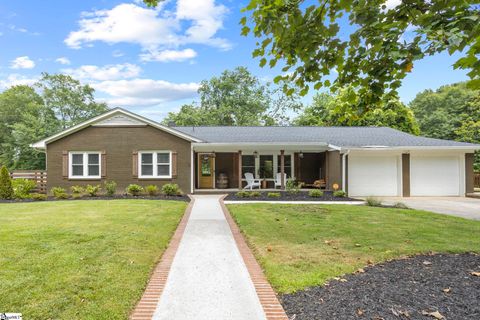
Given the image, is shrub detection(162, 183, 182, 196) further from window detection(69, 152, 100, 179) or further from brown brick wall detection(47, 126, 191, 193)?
window detection(69, 152, 100, 179)

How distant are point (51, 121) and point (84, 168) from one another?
955 inches

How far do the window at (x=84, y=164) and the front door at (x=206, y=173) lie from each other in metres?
5.49

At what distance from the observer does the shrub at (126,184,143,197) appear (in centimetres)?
1503

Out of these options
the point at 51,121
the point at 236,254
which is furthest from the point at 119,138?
the point at 51,121

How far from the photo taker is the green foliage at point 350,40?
3730mm

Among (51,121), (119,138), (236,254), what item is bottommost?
(236,254)

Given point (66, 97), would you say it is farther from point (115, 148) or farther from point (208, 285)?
point (208, 285)

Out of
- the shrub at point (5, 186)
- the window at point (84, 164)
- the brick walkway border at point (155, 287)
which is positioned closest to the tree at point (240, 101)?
the window at point (84, 164)

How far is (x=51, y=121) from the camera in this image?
36.0m

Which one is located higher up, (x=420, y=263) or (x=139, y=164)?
(x=139, y=164)

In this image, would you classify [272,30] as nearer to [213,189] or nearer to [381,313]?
[381,313]

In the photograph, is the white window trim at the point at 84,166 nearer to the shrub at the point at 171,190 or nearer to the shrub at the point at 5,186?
the shrub at the point at 5,186

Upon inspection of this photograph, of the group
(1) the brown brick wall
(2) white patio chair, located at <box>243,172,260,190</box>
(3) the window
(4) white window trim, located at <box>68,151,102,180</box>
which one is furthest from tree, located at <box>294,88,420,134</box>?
(3) the window

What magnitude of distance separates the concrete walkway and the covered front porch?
11284 mm
